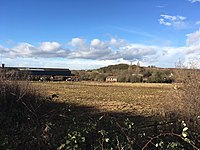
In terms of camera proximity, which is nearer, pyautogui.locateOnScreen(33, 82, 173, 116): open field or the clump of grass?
the clump of grass

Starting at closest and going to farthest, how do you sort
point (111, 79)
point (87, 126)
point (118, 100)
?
point (87, 126)
point (118, 100)
point (111, 79)

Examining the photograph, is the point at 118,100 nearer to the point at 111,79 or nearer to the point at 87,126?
the point at 87,126

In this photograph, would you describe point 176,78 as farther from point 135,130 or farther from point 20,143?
point 20,143

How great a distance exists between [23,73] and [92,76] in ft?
308

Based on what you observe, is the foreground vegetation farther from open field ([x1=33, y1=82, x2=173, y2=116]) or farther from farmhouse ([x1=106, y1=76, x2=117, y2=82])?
farmhouse ([x1=106, y1=76, x2=117, y2=82])

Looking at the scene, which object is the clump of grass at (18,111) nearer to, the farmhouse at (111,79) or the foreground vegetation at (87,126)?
the foreground vegetation at (87,126)

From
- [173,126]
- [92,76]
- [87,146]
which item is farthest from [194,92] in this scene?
[92,76]

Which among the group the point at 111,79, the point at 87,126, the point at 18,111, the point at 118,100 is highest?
the point at 87,126

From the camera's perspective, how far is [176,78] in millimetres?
17125

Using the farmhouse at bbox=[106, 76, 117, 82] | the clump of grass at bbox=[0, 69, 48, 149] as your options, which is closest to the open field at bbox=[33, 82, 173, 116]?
the clump of grass at bbox=[0, 69, 48, 149]

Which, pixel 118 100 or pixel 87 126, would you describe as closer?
pixel 87 126

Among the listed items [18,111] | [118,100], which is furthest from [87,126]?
[118,100]

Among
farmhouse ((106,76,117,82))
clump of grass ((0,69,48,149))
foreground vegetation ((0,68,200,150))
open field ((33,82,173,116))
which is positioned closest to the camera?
foreground vegetation ((0,68,200,150))

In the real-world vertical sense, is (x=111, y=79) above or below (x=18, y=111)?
below
